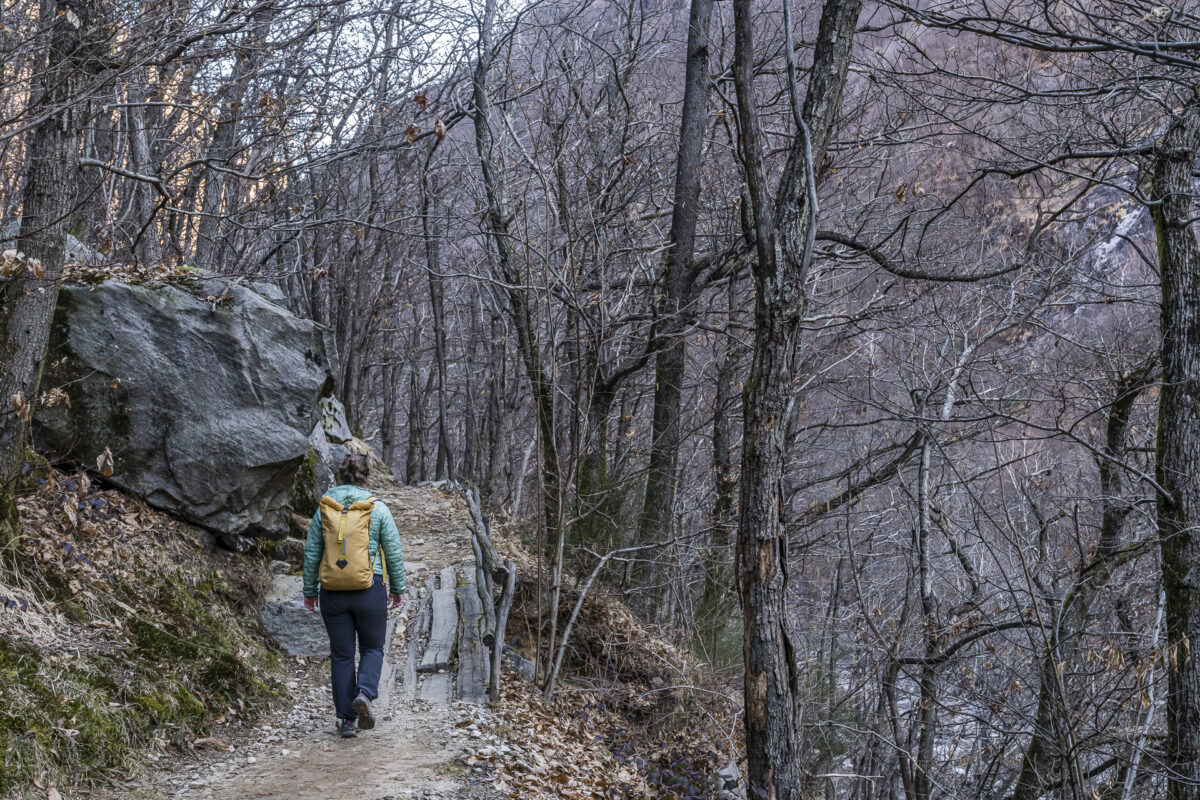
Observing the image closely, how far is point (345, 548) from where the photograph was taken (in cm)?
566

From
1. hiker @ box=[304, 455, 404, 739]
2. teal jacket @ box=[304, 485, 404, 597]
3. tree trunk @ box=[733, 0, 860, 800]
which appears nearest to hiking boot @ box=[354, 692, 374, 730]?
hiker @ box=[304, 455, 404, 739]

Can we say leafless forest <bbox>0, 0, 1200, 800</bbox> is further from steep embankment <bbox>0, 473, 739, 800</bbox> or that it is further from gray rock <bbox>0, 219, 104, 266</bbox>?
steep embankment <bbox>0, 473, 739, 800</bbox>

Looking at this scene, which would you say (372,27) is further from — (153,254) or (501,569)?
(501,569)

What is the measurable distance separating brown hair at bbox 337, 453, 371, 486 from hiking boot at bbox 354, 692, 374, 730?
1.47 metres

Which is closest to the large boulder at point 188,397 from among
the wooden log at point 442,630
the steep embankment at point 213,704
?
the steep embankment at point 213,704

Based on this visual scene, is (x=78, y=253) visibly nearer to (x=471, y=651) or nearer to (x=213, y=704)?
(x=213, y=704)

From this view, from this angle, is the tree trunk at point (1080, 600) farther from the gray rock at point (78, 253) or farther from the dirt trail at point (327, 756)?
the gray rock at point (78, 253)

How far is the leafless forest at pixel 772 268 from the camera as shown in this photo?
5.83 meters

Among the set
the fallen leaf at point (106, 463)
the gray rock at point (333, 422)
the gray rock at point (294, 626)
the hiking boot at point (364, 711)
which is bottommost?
the hiking boot at point (364, 711)

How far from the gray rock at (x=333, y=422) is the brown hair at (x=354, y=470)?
17.9 feet

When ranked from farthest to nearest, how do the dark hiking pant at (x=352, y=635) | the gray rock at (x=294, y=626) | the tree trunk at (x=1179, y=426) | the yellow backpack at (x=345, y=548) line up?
the gray rock at (x=294, y=626)
the tree trunk at (x=1179, y=426)
the dark hiking pant at (x=352, y=635)
the yellow backpack at (x=345, y=548)

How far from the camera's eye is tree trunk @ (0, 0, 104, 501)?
5668 mm

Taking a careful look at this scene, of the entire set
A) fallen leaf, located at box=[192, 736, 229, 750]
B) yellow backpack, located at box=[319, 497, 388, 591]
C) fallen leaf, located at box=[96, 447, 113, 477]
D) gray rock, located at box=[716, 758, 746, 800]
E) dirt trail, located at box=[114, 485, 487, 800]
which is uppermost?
fallen leaf, located at box=[96, 447, 113, 477]

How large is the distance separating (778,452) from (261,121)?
9.43m
